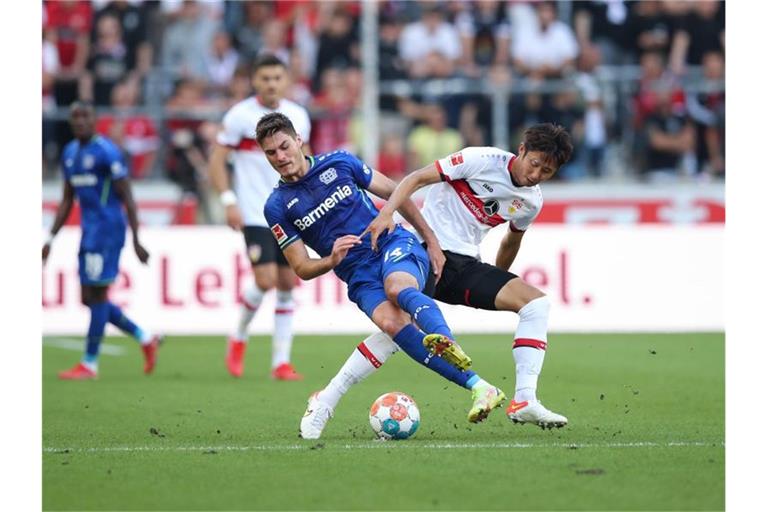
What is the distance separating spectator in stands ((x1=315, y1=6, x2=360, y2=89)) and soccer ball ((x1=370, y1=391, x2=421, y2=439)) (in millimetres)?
11997

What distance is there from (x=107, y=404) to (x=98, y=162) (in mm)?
2744

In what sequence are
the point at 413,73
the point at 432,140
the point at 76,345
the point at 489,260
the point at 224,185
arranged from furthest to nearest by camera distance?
the point at 413,73, the point at 432,140, the point at 489,260, the point at 76,345, the point at 224,185

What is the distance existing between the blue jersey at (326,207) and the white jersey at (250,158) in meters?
3.41

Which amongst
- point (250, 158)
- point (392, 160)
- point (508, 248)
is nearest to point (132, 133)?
point (392, 160)

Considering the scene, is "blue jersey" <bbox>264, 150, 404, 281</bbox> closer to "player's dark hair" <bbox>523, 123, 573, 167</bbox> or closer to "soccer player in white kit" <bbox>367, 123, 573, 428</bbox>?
"soccer player in white kit" <bbox>367, 123, 573, 428</bbox>

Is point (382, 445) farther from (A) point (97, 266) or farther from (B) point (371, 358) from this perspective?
(A) point (97, 266)

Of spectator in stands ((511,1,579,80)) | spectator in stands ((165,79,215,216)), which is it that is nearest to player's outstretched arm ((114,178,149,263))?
spectator in stands ((165,79,215,216))

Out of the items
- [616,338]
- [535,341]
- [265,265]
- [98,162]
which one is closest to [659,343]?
[616,338]

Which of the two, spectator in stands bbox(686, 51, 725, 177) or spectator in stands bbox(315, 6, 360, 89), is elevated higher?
spectator in stands bbox(315, 6, 360, 89)

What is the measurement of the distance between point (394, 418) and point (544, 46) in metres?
12.4

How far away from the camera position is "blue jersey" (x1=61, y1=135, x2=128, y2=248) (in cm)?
1227

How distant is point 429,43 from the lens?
1962 cm

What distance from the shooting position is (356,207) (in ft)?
27.5

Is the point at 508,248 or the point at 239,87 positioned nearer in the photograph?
the point at 508,248
